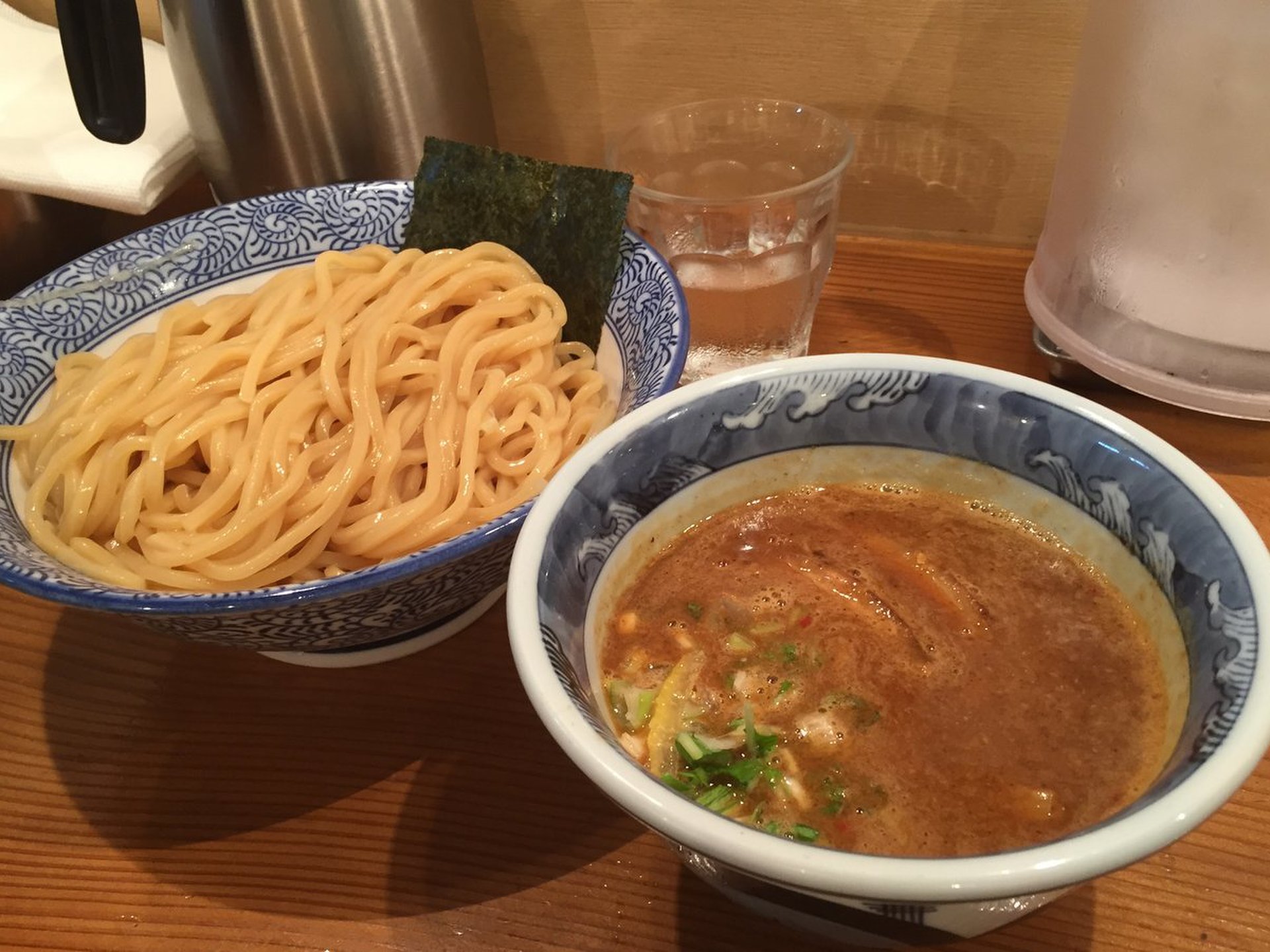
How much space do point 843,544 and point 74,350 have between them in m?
1.09

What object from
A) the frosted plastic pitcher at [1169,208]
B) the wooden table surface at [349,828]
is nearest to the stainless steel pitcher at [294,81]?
the wooden table surface at [349,828]

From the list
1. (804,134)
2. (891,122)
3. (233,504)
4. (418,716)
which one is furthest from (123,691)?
(891,122)

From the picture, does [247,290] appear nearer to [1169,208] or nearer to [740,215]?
[740,215]

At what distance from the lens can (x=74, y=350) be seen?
1.31 meters

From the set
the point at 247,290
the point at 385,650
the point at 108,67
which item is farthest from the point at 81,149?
the point at 385,650

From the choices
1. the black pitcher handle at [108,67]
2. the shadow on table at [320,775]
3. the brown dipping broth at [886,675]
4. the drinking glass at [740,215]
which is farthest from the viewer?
the drinking glass at [740,215]

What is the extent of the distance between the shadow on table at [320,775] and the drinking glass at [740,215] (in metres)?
0.62

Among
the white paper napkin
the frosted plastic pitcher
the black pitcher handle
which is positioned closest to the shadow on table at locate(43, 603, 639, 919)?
the black pitcher handle

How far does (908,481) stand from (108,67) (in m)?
1.24

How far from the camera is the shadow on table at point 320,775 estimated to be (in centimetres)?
91

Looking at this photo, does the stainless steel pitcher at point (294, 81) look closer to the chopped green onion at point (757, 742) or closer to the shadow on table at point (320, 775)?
the shadow on table at point (320, 775)

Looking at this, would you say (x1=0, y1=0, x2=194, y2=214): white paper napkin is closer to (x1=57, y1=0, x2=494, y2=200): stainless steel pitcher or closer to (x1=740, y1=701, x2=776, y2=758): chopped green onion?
(x1=57, y1=0, x2=494, y2=200): stainless steel pitcher

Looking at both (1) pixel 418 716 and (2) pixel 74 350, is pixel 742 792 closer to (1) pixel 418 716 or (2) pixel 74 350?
(1) pixel 418 716

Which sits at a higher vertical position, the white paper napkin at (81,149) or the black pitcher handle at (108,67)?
the black pitcher handle at (108,67)
